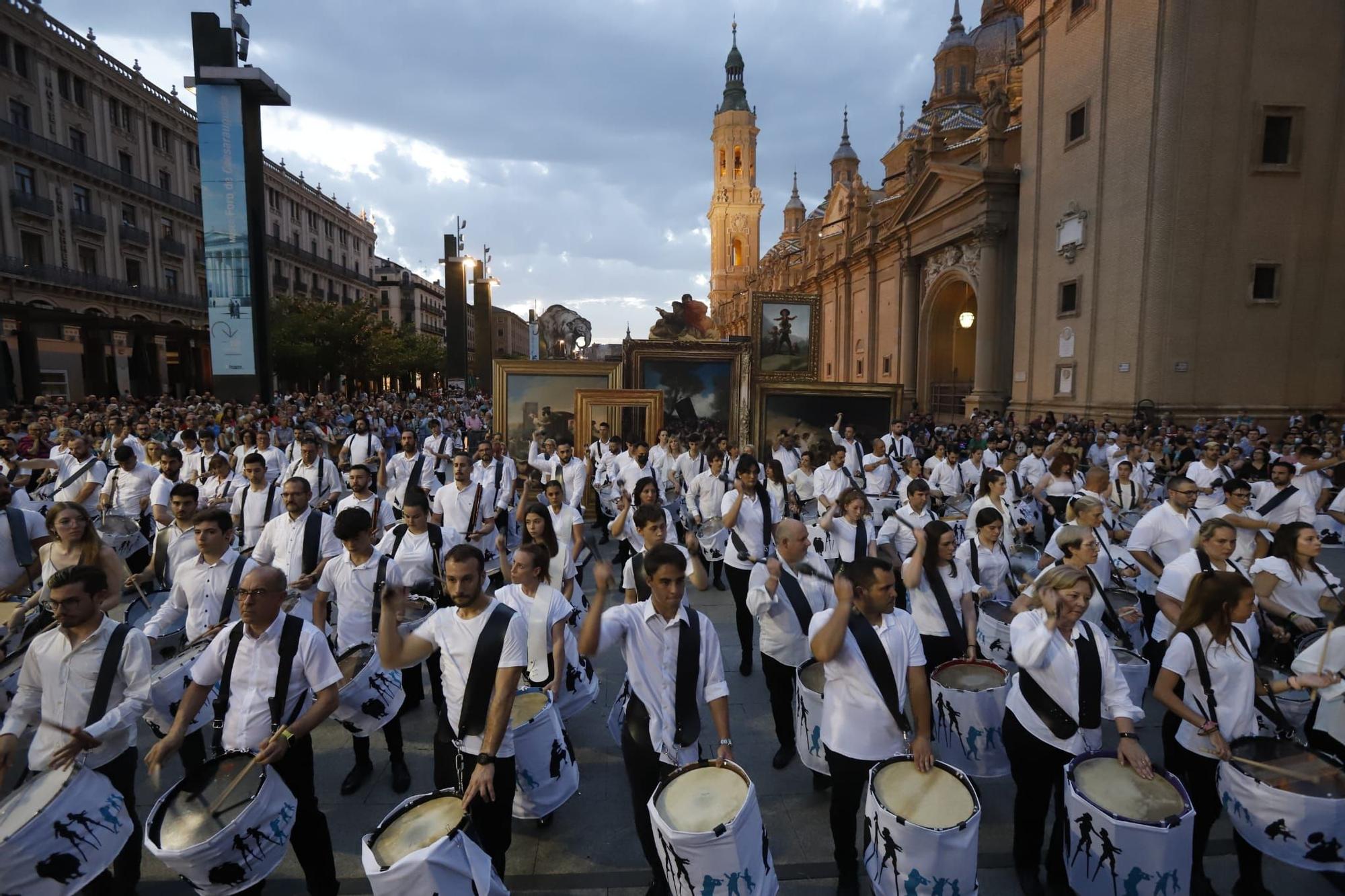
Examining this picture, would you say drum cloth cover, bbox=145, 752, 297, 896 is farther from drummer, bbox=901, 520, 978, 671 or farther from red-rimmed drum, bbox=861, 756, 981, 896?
drummer, bbox=901, 520, 978, 671

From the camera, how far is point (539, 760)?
423 cm

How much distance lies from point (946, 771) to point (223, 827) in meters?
3.54

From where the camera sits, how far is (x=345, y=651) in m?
5.03

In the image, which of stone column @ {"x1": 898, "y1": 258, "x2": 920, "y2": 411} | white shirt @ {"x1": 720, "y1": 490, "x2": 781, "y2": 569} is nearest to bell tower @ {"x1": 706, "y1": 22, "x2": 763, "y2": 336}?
stone column @ {"x1": 898, "y1": 258, "x2": 920, "y2": 411}

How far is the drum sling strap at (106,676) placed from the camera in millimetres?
3621

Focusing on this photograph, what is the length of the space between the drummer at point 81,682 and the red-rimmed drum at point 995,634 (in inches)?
221

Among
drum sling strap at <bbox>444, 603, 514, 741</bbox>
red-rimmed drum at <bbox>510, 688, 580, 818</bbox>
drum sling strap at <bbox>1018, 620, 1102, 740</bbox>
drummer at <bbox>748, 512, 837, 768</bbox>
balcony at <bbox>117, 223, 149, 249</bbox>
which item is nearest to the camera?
drum sling strap at <bbox>444, 603, 514, 741</bbox>

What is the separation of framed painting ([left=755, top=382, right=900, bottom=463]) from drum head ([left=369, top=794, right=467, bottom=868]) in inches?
547

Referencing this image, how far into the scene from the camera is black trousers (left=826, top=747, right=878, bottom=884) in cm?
383

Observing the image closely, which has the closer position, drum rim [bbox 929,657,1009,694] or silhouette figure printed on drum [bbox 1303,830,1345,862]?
silhouette figure printed on drum [bbox 1303,830,1345,862]

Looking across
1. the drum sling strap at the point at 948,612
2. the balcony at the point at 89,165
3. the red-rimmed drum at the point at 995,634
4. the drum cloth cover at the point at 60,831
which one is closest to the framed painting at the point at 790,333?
the red-rimmed drum at the point at 995,634

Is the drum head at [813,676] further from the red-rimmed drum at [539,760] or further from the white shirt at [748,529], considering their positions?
the white shirt at [748,529]

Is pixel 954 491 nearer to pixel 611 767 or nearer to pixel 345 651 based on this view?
pixel 611 767

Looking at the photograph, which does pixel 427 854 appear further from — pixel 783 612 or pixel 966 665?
pixel 966 665
